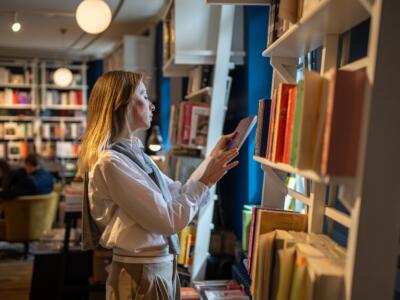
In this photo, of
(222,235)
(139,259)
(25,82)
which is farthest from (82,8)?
(25,82)

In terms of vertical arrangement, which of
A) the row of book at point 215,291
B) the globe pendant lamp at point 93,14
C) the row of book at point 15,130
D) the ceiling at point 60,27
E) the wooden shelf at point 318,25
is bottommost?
the row of book at point 215,291

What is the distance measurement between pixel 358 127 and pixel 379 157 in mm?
80

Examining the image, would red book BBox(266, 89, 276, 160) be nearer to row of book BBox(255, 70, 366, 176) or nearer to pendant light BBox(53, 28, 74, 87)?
row of book BBox(255, 70, 366, 176)

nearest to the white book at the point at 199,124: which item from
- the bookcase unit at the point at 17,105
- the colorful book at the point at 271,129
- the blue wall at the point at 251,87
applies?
the blue wall at the point at 251,87

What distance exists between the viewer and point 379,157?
858 mm

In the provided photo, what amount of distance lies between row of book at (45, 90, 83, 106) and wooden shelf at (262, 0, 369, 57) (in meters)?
6.04

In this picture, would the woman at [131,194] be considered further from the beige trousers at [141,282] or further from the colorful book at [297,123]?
the colorful book at [297,123]

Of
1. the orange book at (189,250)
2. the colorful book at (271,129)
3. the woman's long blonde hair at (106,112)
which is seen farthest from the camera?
the orange book at (189,250)

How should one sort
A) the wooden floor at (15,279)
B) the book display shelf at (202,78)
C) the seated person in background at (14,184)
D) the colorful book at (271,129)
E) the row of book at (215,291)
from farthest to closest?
the seated person in background at (14,184) → the wooden floor at (15,279) → the book display shelf at (202,78) → the row of book at (215,291) → the colorful book at (271,129)

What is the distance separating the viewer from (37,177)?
428cm

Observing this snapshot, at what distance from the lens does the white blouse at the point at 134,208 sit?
4.29 feet

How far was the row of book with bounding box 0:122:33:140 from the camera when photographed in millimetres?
6570

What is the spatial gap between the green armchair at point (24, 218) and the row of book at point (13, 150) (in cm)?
266

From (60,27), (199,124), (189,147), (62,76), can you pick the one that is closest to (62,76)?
(62,76)
